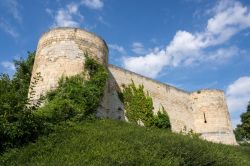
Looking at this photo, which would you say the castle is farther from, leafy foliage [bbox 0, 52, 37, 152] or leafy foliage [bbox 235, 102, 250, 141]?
leafy foliage [bbox 235, 102, 250, 141]

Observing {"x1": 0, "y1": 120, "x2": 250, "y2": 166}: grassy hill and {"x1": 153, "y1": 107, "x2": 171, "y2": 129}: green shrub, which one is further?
{"x1": 153, "y1": 107, "x2": 171, "y2": 129}: green shrub

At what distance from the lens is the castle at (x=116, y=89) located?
49.2ft

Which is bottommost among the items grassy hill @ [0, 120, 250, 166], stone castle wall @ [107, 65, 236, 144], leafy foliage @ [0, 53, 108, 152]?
grassy hill @ [0, 120, 250, 166]

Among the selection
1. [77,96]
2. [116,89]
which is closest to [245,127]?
[116,89]

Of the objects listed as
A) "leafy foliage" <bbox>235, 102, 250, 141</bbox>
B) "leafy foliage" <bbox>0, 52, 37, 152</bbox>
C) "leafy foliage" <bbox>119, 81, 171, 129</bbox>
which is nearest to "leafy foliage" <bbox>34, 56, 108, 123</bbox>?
"leafy foliage" <bbox>0, 52, 37, 152</bbox>

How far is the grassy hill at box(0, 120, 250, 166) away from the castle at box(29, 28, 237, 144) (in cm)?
219

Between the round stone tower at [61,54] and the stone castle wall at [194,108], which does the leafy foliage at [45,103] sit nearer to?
the round stone tower at [61,54]

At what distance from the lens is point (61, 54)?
15188 mm

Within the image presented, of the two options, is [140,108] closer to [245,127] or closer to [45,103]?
[45,103]

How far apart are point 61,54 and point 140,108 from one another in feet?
21.0

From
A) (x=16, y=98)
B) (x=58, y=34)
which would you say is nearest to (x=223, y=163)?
(x=16, y=98)

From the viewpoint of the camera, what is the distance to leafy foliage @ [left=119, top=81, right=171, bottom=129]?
1944 cm

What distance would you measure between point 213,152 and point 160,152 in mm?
2386

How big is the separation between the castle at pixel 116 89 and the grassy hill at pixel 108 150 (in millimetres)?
2186
